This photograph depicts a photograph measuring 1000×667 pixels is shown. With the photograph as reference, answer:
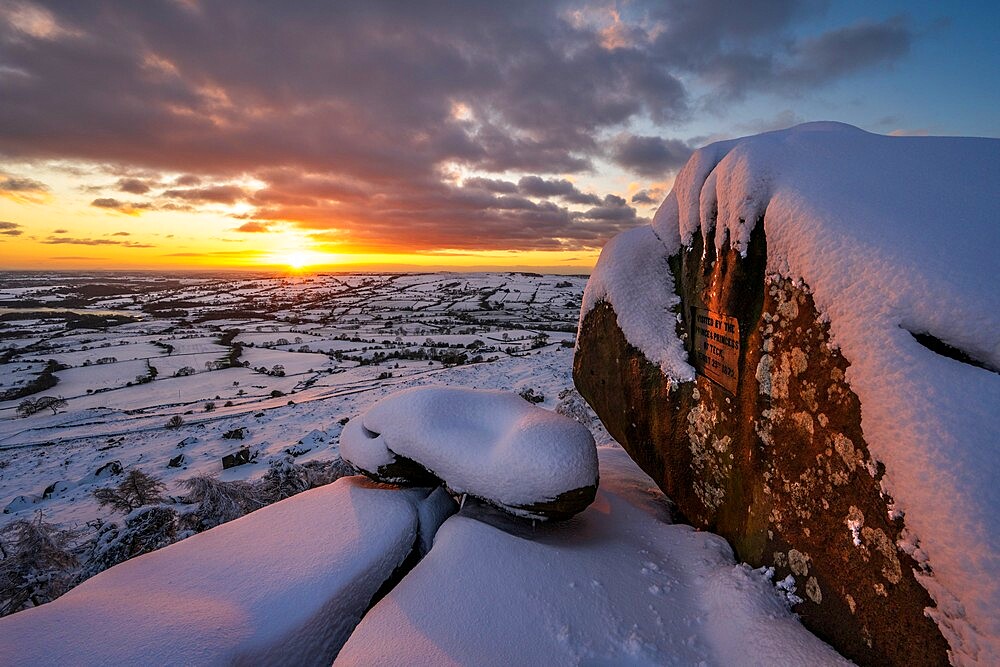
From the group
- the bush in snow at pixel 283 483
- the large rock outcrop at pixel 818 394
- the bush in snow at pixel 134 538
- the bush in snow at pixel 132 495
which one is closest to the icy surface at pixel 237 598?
the bush in snow at pixel 134 538

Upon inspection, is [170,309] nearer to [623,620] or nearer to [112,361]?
[112,361]

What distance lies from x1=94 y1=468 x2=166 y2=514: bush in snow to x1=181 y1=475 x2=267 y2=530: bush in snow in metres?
1.84

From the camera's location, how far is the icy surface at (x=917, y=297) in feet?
9.17

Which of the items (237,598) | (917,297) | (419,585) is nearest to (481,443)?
(419,585)

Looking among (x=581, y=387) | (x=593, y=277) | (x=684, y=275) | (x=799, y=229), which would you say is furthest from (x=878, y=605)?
(x=593, y=277)

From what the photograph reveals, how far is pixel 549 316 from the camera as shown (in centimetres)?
6906

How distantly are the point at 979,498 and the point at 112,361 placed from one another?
176 ft

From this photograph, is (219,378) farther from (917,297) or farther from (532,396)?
(917,297)

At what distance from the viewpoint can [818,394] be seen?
4086 millimetres

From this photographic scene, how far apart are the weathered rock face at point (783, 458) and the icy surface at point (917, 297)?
0.25 metres

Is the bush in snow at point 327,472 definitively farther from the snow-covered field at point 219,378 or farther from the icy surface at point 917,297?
the icy surface at point 917,297

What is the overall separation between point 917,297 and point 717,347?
2.39 meters

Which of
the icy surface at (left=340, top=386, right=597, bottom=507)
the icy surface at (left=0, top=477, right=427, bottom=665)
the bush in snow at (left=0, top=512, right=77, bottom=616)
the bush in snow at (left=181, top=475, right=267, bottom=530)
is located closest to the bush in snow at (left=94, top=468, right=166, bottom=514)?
the bush in snow at (left=181, top=475, right=267, bottom=530)

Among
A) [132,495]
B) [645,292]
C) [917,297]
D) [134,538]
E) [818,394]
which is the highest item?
[917,297]
